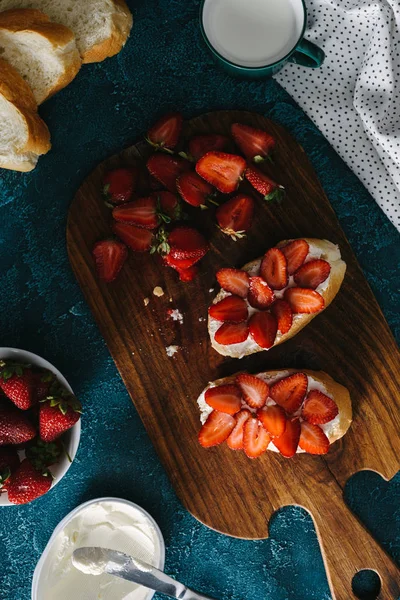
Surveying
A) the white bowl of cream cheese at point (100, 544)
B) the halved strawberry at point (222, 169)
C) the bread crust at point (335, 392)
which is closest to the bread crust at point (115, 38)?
the halved strawberry at point (222, 169)

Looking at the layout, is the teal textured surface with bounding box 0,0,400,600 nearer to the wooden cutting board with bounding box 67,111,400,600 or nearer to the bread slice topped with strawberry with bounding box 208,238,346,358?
the wooden cutting board with bounding box 67,111,400,600

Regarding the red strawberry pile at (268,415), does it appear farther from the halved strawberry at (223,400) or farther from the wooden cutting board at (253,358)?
the wooden cutting board at (253,358)

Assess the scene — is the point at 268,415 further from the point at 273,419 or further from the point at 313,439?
the point at 313,439

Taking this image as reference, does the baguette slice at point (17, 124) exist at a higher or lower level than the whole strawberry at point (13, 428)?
higher

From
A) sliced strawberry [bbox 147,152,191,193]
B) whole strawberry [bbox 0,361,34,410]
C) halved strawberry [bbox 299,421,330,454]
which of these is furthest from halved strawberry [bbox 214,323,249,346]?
whole strawberry [bbox 0,361,34,410]

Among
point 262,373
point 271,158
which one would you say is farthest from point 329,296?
point 271,158
